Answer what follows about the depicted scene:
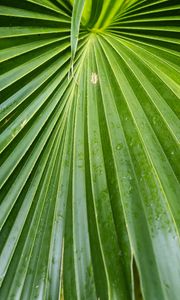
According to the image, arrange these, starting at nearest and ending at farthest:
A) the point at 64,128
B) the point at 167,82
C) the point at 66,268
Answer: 1. the point at 66,268
2. the point at 167,82
3. the point at 64,128

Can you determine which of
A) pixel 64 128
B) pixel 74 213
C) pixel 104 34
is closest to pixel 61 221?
pixel 74 213

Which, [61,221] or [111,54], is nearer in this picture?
[61,221]

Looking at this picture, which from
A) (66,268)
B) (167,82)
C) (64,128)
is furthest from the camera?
(64,128)

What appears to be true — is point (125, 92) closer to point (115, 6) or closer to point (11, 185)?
point (115, 6)


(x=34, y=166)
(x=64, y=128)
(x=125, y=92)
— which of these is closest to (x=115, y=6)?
(x=125, y=92)

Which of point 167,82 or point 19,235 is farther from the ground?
point 167,82

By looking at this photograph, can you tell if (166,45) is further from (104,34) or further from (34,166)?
(34,166)

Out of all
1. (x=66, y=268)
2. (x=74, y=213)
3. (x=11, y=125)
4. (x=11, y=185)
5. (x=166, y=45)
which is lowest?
(x=66, y=268)
